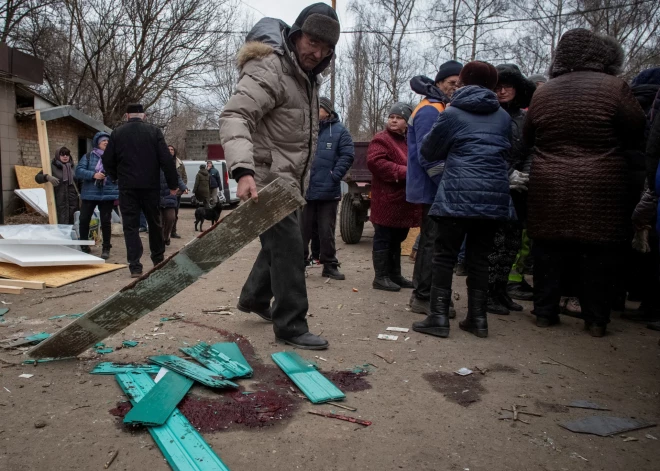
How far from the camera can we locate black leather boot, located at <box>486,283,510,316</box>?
15.3 ft

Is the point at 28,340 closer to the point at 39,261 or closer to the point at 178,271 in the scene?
the point at 178,271

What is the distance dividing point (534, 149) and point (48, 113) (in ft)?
40.8

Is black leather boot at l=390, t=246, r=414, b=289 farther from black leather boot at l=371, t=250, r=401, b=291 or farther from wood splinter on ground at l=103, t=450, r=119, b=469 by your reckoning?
wood splinter on ground at l=103, t=450, r=119, b=469

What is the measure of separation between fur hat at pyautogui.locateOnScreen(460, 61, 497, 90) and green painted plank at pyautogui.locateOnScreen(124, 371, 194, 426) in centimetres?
286

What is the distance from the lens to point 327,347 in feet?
11.7

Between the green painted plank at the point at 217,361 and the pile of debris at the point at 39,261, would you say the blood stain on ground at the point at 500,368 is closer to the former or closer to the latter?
the green painted plank at the point at 217,361

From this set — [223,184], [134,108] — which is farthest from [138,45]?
[134,108]

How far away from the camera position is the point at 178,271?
301 centimetres

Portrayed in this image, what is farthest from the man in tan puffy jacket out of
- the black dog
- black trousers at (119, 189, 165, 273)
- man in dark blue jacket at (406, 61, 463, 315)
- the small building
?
the small building

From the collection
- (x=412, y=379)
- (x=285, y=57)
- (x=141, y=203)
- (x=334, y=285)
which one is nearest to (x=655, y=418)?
(x=412, y=379)

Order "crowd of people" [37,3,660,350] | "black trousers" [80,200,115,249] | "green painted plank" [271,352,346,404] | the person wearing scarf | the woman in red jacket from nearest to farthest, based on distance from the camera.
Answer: "green painted plank" [271,352,346,404], "crowd of people" [37,3,660,350], the woman in red jacket, "black trousers" [80,200,115,249], the person wearing scarf

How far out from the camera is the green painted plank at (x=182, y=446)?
81.7 inches

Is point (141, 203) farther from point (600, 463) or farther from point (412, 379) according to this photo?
point (600, 463)

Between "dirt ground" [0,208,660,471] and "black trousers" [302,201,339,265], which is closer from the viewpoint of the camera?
"dirt ground" [0,208,660,471]
